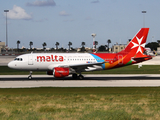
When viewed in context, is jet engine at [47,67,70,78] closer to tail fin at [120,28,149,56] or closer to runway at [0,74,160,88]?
runway at [0,74,160,88]

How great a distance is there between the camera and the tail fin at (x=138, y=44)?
1640 inches

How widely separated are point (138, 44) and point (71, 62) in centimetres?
1139

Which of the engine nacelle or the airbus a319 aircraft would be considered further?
the airbus a319 aircraft

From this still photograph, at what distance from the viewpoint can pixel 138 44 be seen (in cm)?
4206

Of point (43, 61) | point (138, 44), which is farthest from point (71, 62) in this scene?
point (138, 44)

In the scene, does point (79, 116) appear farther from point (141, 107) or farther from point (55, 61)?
point (55, 61)

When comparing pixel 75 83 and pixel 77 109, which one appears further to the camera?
pixel 75 83

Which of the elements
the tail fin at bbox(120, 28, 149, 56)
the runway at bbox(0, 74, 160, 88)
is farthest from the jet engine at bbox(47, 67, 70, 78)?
the tail fin at bbox(120, 28, 149, 56)

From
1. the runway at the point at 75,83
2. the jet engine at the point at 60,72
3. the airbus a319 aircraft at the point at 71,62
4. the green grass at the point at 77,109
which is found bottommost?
the green grass at the point at 77,109

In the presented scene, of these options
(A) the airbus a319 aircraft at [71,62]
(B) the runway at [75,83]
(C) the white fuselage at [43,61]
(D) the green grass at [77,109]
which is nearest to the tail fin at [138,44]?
(A) the airbus a319 aircraft at [71,62]

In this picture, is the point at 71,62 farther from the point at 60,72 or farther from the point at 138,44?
the point at 138,44

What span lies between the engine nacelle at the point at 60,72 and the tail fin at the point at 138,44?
407 inches

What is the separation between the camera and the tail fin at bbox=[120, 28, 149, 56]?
4166cm

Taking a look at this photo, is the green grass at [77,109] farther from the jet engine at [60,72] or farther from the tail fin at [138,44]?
the tail fin at [138,44]
